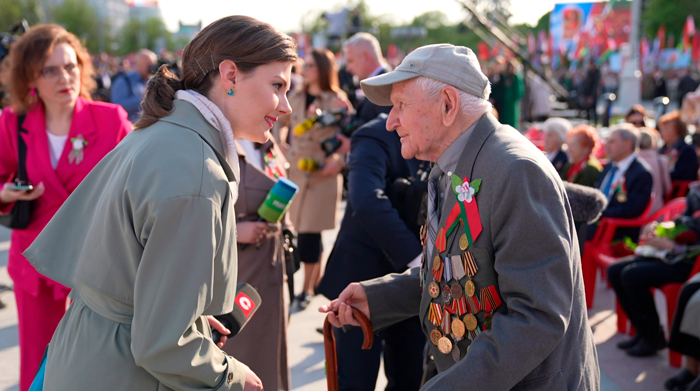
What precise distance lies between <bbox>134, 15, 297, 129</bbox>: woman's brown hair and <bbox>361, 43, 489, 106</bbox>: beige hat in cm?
36

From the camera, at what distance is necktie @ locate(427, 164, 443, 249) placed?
1909 mm

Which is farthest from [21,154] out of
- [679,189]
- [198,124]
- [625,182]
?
[679,189]

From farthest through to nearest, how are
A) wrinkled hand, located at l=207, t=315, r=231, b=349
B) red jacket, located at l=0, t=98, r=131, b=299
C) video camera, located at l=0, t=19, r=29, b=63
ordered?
1. video camera, located at l=0, t=19, r=29, b=63
2. red jacket, located at l=0, t=98, r=131, b=299
3. wrinkled hand, located at l=207, t=315, r=231, b=349

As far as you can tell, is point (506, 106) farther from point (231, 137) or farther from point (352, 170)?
point (231, 137)

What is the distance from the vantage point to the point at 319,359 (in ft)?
14.0

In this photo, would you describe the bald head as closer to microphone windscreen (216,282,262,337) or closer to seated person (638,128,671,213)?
microphone windscreen (216,282,262,337)

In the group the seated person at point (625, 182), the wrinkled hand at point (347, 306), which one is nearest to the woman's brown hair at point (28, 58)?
the wrinkled hand at point (347, 306)

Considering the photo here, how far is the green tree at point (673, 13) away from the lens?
4572cm

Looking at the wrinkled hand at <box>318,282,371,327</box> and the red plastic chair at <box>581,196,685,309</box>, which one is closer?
the wrinkled hand at <box>318,282,371,327</box>

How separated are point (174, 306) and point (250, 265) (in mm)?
1498

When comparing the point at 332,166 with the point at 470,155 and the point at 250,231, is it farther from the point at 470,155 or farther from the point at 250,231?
the point at 470,155

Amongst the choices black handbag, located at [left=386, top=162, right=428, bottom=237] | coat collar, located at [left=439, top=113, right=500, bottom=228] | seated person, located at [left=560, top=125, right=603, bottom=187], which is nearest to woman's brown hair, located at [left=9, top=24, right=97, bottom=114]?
black handbag, located at [left=386, top=162, right=428, bottom=237]

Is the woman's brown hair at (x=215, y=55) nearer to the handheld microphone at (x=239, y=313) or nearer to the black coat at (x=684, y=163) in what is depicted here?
the handheld microphone at (x=239, y=313)

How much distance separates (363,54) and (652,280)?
259 centimetres
